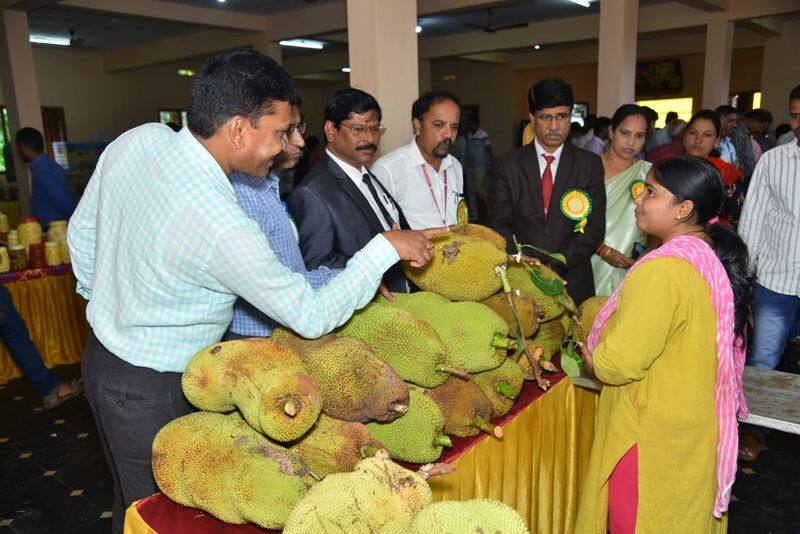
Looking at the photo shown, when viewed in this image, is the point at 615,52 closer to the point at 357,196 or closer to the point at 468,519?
the point at 357,196

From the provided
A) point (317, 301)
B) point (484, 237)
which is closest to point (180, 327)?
point (317, 301)

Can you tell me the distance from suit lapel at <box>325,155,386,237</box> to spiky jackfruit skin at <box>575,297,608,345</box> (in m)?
0.85

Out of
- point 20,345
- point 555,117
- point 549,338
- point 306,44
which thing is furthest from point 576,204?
point 306,44

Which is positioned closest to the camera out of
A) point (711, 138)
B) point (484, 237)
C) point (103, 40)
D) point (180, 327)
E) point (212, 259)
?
point (212, 259)

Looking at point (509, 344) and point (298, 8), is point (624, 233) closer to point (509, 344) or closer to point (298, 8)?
point (509, 344)

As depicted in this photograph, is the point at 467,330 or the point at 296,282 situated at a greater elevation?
the point at 296,282

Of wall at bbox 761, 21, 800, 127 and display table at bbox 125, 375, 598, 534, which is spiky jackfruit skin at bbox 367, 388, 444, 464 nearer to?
display table at bbox 125, 375, 598, 534

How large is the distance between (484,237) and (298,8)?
8858mm

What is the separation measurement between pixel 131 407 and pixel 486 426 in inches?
35.7

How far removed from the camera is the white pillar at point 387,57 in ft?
13.5

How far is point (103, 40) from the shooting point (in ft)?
40.2

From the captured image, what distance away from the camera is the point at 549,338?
6.81 ft

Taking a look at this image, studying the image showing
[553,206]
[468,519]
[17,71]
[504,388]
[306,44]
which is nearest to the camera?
[468,519]

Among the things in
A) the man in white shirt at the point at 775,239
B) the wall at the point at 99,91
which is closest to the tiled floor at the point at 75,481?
the man in white shirt at the point at 775,239
